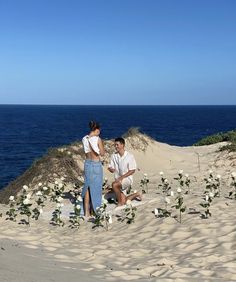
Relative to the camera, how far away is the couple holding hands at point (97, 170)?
31.4ft

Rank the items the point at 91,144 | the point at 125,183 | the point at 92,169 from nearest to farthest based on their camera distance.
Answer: the point at 91,144, the point at 92,169, the point at 125,183

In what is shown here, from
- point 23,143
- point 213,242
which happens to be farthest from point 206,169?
point 23,143

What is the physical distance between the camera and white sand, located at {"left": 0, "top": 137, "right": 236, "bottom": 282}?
5578mm

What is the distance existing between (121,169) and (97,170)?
802 millimetres

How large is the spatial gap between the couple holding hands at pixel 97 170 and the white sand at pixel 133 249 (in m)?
0.61

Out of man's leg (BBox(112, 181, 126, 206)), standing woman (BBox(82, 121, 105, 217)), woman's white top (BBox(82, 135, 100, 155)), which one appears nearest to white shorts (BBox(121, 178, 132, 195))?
man's leg (BBox(112, 181, 126, 206))

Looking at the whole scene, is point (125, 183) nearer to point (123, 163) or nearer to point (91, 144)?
point (123, 163)

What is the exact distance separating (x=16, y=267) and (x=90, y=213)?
15.1ft

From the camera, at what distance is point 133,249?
7137 millimetres

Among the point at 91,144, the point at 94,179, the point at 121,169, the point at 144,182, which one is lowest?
the point at 144,182

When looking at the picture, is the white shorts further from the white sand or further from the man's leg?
the white sand

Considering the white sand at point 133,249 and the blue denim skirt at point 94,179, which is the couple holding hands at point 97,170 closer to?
the blue denim skirt at point 94,179

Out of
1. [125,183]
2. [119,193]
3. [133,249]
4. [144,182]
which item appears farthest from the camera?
[144,182]

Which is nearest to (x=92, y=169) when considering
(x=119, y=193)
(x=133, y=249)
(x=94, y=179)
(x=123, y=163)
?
(x=94, y=179)
